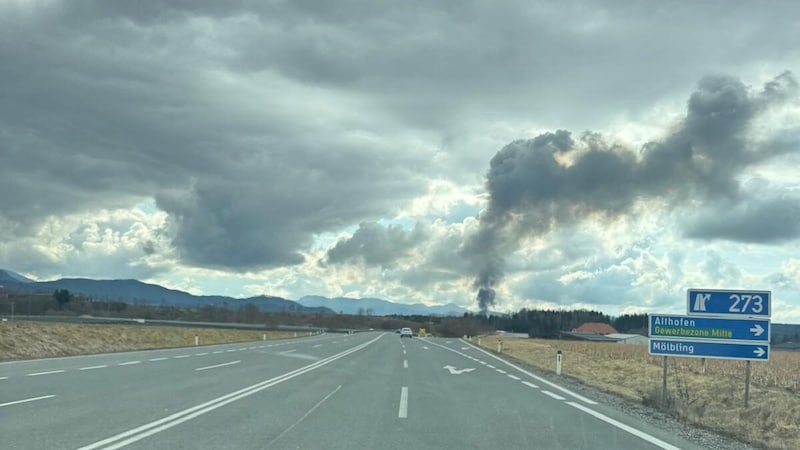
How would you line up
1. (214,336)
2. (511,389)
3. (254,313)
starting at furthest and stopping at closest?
(254,313)
(214,336)
(511,389)

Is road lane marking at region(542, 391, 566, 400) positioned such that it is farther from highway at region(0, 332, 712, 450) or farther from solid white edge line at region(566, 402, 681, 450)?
solid white edge line at region(566, 402, 681, 450)

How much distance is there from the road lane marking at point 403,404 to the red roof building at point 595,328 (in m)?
151

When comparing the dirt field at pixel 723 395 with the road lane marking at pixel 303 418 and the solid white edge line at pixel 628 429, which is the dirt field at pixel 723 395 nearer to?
the solid white edge line at pixel 628 429

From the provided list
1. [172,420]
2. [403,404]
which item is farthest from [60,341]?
[172,420]

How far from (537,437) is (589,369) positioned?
20.8 meters

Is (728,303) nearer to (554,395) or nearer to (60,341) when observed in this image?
(554,395)

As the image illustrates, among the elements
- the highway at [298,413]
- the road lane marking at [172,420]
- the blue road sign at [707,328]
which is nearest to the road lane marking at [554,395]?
the highway at [298,413]

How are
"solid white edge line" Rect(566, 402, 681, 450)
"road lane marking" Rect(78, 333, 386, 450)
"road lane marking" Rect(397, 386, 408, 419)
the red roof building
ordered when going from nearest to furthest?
"road lane marking" Rect(78, 333, 386, 450), "solid white edge line" Rect(566, 402, 681, 450), "road lane marking" Rect(397, 386, 408, 419), the red roof building

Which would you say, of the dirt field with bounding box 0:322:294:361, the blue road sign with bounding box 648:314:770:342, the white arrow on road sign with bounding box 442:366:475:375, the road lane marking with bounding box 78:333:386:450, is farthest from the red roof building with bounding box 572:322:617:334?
the road lane marking with bounding box 78:333:386:450

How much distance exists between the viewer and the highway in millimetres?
9383

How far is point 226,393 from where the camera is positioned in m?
15.4

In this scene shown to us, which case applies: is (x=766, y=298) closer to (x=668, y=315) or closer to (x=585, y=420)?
(x=668, y=315)

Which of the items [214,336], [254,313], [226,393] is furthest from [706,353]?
[254,313]

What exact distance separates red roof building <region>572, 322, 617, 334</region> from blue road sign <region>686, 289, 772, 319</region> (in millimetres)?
151023
